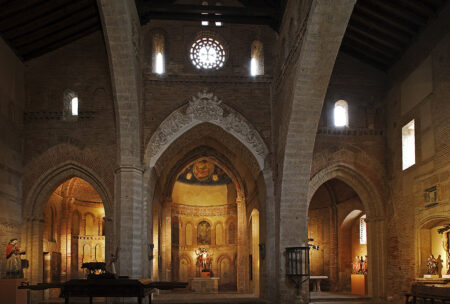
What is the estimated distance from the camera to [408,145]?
18188 millimetres

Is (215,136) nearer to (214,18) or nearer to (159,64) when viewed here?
(159,64)

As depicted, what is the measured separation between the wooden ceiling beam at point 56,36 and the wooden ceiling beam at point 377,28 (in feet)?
26.6

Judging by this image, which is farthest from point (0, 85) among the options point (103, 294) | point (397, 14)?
point (397, 14)

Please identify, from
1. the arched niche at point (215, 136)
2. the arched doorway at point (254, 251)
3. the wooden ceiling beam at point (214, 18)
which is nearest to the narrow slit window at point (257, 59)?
the wooden ceiling beam at point (214, 18)

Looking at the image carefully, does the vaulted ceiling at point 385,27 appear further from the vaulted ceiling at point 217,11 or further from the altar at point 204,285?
the altar at point 204,285

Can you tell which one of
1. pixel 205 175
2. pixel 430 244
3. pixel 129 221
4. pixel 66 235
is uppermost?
pixel 205 175

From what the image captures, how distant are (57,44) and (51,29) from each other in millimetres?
1390

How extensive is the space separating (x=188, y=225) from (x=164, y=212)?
345 cm

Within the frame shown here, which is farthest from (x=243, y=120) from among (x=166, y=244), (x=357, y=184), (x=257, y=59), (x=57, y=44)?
(x=166, y=244)

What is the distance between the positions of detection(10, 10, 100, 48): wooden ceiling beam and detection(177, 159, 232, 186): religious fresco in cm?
1231

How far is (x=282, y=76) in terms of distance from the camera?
17.2 meters

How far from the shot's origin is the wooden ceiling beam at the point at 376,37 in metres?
17.9

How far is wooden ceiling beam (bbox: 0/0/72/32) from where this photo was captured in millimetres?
16250

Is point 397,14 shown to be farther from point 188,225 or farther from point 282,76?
point 188,225
